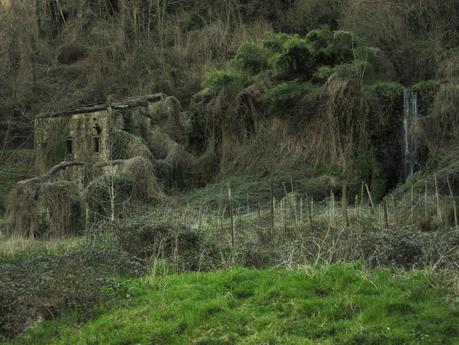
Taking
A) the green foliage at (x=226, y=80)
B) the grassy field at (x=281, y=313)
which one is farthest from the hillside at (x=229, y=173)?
the green foliage at (x=226, y=80)

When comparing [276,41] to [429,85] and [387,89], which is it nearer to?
[387,89]

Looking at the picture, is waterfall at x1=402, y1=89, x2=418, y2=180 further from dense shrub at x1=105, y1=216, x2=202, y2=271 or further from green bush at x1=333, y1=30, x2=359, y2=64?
dense shrub at x1=105, y1=216, x2=202, y2=271

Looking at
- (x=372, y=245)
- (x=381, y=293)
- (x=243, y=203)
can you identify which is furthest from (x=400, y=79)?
(x=381, y=293)

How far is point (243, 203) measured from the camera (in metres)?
24.0

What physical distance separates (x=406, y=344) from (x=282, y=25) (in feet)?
106

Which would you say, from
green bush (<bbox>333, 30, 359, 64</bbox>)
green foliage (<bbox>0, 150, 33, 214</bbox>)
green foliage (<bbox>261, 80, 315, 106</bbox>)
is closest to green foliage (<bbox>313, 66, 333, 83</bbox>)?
green foliage (<bbox>261, 80, 315, 106</bbox>)

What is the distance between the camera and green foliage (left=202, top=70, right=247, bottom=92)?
1209 inches

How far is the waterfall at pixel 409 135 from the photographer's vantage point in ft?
81.2

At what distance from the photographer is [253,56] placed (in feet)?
101

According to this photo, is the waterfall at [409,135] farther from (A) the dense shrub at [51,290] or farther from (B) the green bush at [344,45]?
(A) the dense shrub at [51,290]

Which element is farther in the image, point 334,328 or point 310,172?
point 310,172

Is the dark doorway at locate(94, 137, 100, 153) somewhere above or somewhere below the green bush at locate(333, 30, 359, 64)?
below

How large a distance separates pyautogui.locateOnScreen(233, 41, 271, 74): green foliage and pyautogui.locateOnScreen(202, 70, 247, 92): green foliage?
1.74 ft

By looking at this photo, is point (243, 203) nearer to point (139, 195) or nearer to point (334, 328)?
point (139, 195)
